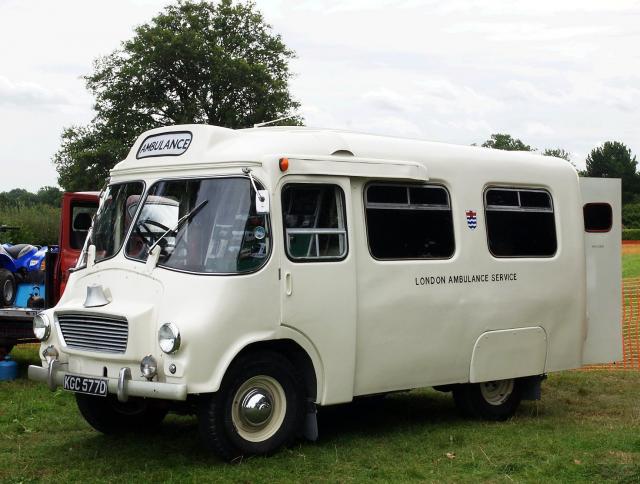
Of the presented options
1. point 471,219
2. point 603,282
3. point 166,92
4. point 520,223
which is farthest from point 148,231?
point 166,92

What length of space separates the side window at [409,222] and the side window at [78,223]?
5.44 meters

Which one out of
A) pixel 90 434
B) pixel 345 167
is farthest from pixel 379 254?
pixel 90 434

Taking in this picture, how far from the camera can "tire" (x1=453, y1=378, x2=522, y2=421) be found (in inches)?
404

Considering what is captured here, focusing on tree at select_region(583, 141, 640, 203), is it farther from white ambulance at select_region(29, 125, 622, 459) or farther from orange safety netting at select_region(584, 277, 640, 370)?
white ambulance at select_region(29, 125, 622, 459)

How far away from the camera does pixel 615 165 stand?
101438 millimetres

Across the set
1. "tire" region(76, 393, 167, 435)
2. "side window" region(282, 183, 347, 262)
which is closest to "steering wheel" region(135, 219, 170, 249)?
"side window" region(282, 183, 347, 262)

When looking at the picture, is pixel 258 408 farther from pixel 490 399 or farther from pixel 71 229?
pixel 71 229

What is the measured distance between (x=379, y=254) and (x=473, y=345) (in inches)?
57.6

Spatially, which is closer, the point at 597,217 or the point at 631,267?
the point at 597,217

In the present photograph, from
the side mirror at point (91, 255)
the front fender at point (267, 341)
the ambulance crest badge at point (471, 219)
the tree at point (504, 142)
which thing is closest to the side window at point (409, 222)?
the ambulance crest badge at point (471, 219)

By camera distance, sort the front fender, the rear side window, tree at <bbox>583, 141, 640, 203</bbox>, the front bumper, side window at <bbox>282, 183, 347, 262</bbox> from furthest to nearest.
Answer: tree at <bbox>583, 141, 640, 203</bbox> < the rear side window < side window at <bbox>282, 183, 347, 262</bbox> < the front fender < the front bumper

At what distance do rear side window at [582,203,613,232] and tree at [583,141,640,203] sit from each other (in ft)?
296

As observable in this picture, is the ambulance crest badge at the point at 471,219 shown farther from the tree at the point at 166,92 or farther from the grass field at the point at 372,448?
the tree at the point at 166,92

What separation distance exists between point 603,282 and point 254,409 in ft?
15.8
